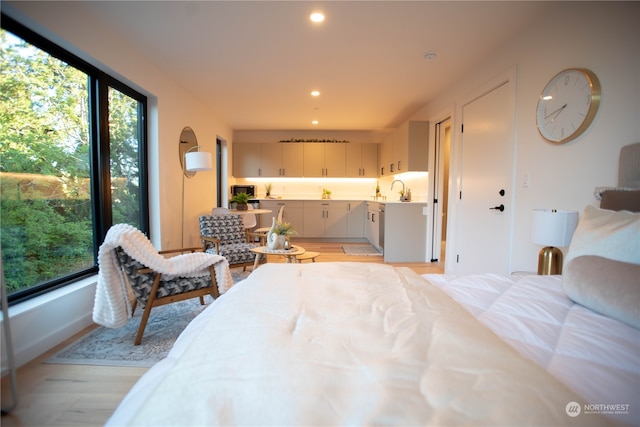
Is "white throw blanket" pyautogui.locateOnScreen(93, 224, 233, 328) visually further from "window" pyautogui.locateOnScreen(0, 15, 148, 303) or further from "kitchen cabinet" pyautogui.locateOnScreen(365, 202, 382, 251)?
"kitchen cabinet" pyautogui.locateOnScreen(365, 202, 382, 251)

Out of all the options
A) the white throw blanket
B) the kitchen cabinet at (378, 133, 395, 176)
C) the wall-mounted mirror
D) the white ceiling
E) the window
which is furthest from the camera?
the kitchen cabinet at (378, 133, 395, 176)

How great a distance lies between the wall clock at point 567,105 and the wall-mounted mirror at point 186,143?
401 cm

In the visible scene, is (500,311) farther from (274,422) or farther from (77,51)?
(77,51)

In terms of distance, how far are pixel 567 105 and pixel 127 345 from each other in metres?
3.57

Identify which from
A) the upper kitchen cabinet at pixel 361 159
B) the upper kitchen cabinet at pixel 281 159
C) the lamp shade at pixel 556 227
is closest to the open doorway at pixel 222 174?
the upper kitchen cabinet at pixel 281 159

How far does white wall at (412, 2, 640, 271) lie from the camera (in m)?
1.68

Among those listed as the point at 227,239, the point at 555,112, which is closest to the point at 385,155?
the point at 227,239

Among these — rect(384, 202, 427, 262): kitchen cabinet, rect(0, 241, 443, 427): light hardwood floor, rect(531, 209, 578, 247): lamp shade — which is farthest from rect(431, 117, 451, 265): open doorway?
rect(0, 241, 443, 427): light hardwood floor

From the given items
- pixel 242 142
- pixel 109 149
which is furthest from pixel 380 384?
pixel 242 142

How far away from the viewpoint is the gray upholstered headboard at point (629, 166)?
4.87ft

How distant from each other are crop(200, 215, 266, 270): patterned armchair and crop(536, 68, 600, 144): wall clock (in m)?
3.12

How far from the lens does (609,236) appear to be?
45.0 inches

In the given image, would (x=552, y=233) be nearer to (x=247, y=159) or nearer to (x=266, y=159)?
(x=266, y=159)

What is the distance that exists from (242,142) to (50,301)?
17.3 feet
